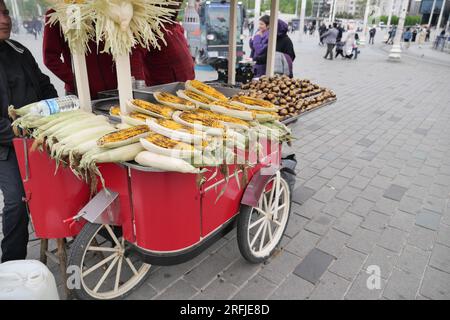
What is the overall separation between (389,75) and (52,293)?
1327 centimetres

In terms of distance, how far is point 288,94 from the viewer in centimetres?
331

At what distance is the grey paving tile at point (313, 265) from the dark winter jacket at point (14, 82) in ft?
7.57

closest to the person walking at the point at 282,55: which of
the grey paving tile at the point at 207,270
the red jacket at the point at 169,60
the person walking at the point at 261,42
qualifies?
the person walking at the point at 261,42

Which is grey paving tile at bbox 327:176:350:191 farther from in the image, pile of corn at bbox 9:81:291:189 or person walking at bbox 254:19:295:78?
person walking at bbox 254:19:295:78

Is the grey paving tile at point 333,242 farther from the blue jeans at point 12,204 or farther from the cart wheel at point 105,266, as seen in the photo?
Result: the blue jeans at point 12,204

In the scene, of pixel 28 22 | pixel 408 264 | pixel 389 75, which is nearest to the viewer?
pixel 408 264

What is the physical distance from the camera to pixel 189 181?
1844 millimetres

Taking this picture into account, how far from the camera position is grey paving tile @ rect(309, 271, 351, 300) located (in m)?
2.31

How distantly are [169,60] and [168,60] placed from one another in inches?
0.4

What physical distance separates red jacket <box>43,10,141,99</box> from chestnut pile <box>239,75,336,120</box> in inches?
51.5

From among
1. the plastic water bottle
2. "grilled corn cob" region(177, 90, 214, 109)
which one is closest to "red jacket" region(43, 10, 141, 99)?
the plastic water bottle
